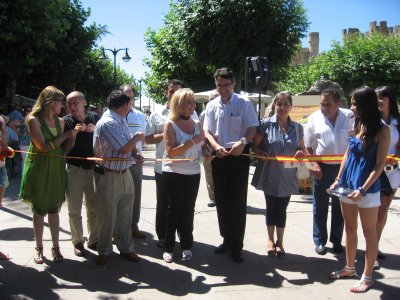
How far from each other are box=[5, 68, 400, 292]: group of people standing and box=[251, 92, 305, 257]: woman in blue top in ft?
0.04

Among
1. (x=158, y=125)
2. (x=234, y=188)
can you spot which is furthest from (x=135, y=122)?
(x=234, y=188)

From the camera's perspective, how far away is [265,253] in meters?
4.73

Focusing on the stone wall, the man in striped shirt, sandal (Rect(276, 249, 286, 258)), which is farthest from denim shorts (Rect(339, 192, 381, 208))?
the stone wall

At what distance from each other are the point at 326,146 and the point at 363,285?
5.17 feet

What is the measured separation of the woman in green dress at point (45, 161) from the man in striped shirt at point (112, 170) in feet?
1.37

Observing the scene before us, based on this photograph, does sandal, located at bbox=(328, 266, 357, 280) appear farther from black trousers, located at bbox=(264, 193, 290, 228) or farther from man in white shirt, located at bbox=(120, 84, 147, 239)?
man in white shirt, located at bbox=(120, 84, 147, 239)

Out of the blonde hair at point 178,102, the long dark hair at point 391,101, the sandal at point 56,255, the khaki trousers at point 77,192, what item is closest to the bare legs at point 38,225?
the sandal at point 56,255

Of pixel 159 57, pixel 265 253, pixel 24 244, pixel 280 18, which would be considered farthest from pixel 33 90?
pixel 265 253

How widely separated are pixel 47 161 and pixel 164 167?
4.00 feet

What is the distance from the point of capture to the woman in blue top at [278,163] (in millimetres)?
4535

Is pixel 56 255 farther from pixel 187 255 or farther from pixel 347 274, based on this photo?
pixel 347 274

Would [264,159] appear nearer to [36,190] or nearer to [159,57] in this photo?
[36,190]

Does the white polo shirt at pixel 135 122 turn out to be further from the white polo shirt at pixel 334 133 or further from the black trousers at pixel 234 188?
the white polo shirt at pixel 334 133

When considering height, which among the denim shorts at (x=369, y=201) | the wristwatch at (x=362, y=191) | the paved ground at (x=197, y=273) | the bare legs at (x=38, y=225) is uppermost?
the wristwatch at (x=362, y=191)
